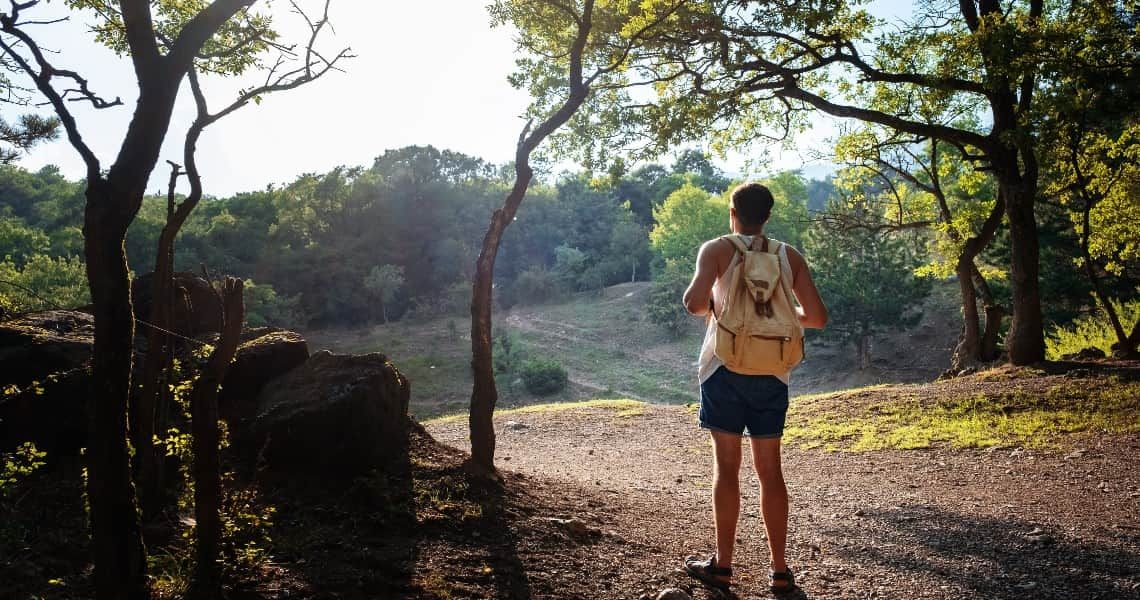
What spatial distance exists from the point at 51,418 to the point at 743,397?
4.08 m

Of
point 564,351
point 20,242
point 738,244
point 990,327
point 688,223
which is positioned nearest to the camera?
point 738,244

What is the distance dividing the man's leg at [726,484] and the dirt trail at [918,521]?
343mm

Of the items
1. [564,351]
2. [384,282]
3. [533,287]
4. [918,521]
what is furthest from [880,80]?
[533,287]

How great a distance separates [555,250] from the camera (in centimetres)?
5184

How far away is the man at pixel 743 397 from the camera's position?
3342 mm

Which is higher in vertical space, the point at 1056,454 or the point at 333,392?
the point at 333,392

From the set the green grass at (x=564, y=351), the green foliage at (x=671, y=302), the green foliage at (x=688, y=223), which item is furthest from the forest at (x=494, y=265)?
the green foliage at (x=688, y=223)

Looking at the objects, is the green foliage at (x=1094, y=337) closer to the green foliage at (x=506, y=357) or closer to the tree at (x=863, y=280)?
the tree at (x=863, y=280)

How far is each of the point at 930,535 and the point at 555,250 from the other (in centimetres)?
4752

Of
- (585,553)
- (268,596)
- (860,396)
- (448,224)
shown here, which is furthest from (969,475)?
(448,224)

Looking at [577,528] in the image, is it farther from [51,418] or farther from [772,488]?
[51,418]

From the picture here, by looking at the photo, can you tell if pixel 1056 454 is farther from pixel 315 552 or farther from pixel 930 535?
pixel 315 552

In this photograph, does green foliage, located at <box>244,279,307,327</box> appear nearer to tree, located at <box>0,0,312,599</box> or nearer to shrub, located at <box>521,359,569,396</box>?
shrub, located at <box>521,359,569,396</box>

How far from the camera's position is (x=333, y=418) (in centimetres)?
476
